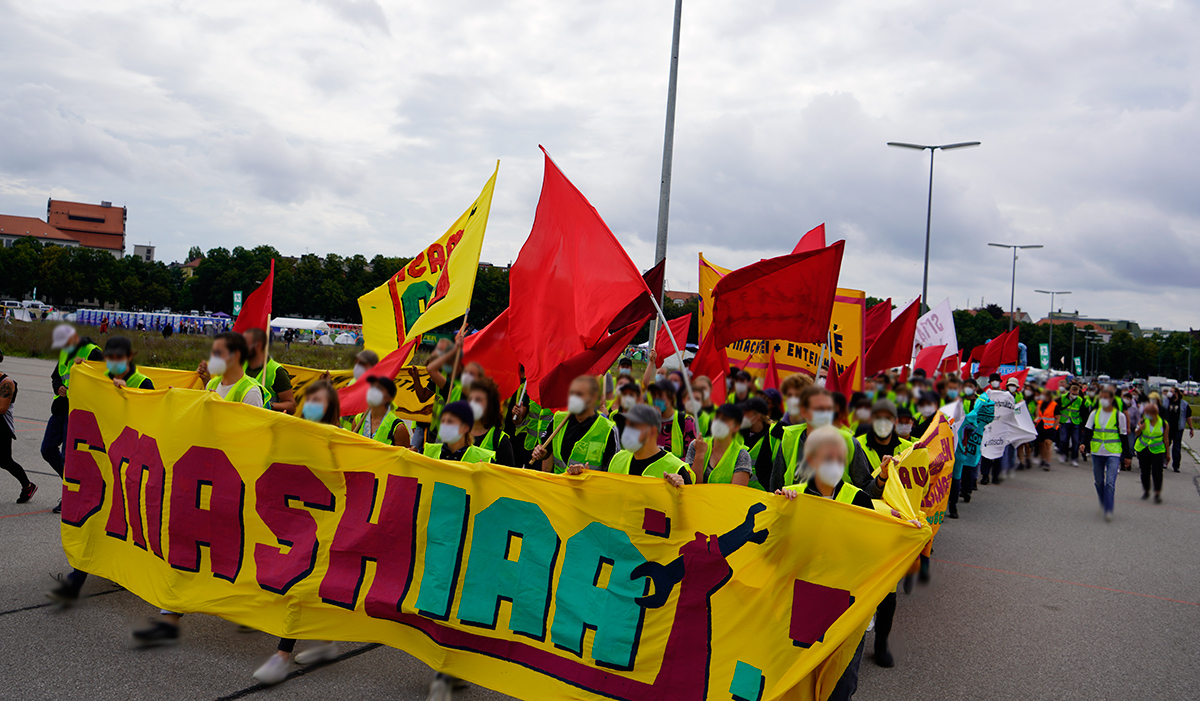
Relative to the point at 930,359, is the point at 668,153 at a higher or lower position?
higher

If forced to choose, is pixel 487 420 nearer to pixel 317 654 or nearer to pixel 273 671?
pixel 317 654

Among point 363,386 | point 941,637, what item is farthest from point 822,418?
point 363,386

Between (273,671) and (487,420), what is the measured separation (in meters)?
1.90

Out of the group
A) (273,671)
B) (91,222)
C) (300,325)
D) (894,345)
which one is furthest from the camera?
(91,222)

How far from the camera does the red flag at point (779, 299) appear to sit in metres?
6.43

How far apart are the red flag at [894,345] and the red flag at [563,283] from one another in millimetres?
5657

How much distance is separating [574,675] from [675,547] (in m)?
0.78

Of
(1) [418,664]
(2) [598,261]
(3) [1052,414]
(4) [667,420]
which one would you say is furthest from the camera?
(3) [1052,414]

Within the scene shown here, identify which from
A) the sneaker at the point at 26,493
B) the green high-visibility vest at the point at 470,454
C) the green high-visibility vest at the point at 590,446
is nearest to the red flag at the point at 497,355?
the green high-visibility vest at the point at 590,446

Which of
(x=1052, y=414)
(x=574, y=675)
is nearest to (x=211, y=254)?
(x=1052, y=414)

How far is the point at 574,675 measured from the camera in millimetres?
3689

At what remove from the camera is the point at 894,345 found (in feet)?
33.6

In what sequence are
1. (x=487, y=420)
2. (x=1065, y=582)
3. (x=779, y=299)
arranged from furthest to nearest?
1. (x=1065, y=582)
2. (x=779, y=299)
3. (x=487, y=420)

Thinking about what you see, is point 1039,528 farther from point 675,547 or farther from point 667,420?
point 675,547
